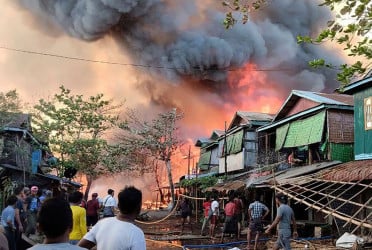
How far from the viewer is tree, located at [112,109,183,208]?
35562mm

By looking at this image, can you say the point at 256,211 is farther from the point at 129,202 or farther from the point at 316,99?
the point at 129,202

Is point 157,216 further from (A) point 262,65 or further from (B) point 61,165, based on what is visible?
(A) point 262,65

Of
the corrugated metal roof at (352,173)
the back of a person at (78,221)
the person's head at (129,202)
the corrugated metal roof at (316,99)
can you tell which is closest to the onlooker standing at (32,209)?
the back of a person at (78,221)

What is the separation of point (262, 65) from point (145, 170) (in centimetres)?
1503

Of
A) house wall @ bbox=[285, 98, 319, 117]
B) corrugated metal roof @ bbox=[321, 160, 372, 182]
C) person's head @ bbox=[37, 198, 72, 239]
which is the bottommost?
person's head @ bbox=[37, 198, 72, 239]

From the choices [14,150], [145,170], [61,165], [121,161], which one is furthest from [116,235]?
[145,170]

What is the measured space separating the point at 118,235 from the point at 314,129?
16.0 m

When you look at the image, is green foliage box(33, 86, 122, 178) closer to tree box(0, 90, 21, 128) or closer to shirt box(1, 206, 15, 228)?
tree box(0, 90, 21, 128)

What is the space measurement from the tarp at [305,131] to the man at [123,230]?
15.1 meters

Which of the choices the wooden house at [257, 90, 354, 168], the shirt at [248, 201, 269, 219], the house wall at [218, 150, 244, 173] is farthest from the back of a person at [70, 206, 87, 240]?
the house wall at [218, 150, 244, 173]

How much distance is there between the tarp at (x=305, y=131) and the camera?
17.9 metres

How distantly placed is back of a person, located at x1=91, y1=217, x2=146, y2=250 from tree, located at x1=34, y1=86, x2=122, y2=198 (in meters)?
23.7

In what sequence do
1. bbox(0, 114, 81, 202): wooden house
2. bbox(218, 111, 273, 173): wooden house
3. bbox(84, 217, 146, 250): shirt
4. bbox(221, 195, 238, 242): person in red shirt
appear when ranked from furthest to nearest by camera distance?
bbox(218, 111, 273, 173): wooden house < bbox(0, 114, 81, 202): wooden house < bbox(221, 195, 238, 242): person in red shirt < bbox(84, 217, 146, 250): shirt

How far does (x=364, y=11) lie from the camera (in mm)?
5773
